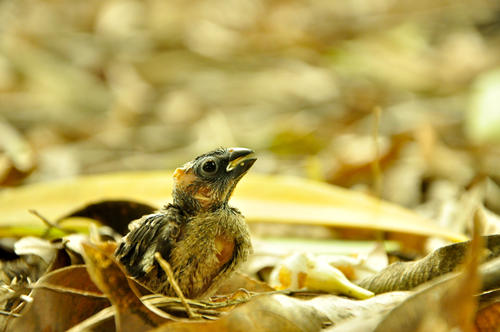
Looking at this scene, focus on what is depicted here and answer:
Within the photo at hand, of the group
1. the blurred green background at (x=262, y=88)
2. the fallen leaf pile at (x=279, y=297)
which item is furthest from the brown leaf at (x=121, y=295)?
the blurred green background at (x=262, y=88)

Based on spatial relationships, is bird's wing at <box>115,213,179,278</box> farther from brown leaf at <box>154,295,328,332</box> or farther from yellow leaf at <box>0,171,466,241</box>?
yellow leaf at <box>0,171,466,241</box>

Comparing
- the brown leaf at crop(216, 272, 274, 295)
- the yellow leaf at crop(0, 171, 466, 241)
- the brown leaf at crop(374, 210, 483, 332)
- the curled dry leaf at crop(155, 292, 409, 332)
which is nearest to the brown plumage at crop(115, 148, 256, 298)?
the brown leaf at crop(216, 272, 274, 295)

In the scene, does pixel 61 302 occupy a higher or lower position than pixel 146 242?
lower

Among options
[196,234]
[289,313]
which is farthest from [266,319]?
[196,234]

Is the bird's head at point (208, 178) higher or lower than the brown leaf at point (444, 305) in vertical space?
higher

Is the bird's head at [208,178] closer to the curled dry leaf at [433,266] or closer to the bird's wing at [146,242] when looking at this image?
the bird's wing at [146,242]

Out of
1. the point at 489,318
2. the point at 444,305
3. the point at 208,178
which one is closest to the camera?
the point at 444,305

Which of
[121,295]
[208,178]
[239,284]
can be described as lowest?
[239,284]

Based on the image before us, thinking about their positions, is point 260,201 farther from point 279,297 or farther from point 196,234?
point 279,297
